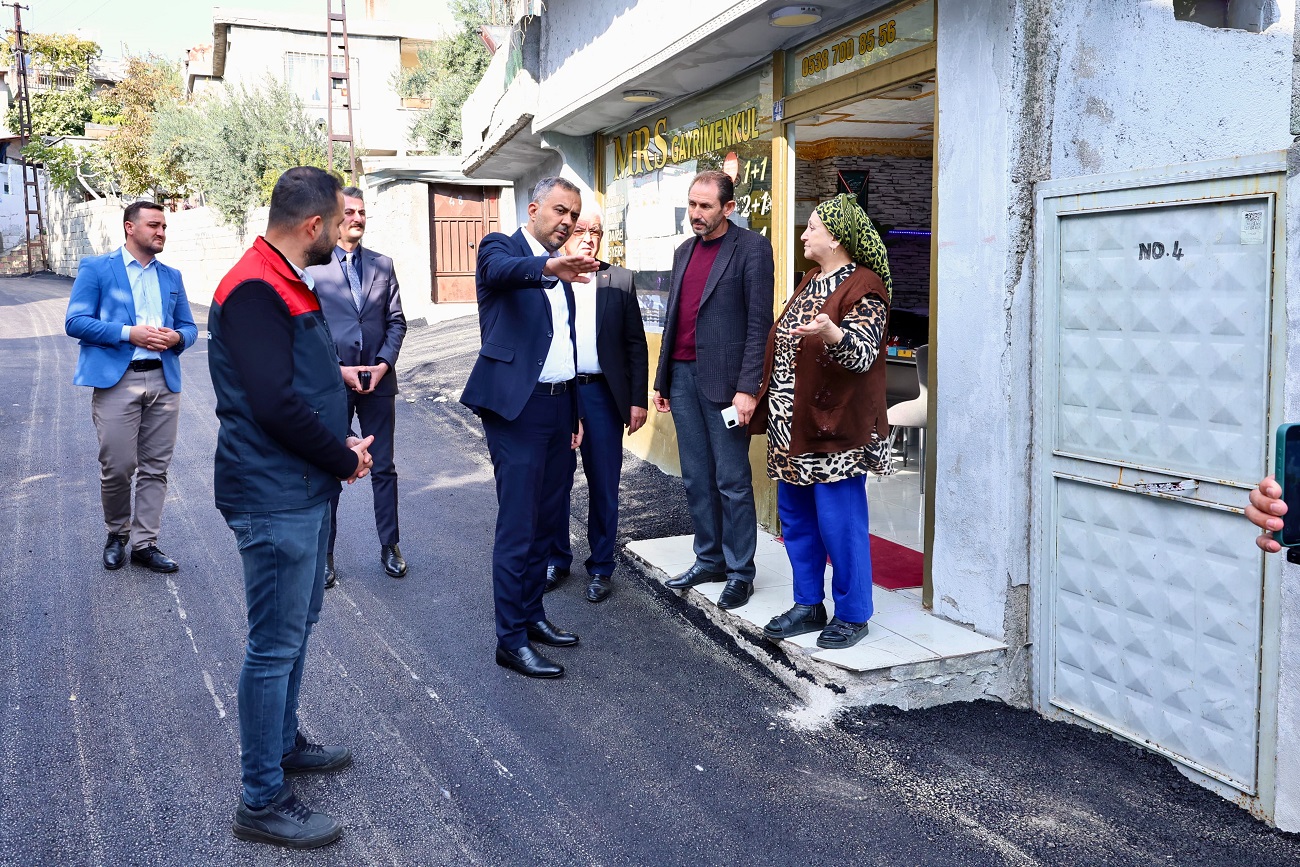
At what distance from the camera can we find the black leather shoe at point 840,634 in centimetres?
436

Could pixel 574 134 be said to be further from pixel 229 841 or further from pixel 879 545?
pixel 229 841

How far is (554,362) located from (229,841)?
2.31m

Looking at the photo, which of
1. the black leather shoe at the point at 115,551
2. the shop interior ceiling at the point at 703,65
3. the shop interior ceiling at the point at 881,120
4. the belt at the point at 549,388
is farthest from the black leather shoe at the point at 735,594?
the black leather shoe at the point at 115,551

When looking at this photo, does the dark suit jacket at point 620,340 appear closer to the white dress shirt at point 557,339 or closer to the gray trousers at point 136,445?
the white dress shirt at point 557,339

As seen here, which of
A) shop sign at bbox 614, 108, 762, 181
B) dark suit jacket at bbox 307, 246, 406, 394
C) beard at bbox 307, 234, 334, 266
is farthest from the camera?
shop sign at bbox 614, 108, 762, 181

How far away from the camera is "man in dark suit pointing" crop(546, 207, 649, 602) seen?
5.39 meters

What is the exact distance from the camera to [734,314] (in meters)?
5.09

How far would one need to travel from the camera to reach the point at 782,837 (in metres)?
3.25

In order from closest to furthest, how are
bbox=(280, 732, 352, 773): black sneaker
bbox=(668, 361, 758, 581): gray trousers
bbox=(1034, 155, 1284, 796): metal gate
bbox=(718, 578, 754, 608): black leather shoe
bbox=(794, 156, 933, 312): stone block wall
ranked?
bbox=(1034, 155, 1284, 796): metal gate
bbox=(280, 732, 352, 773): black sneaker
bbox=(718, 578, 754, 608): black leather shoe
bbox=(668, 361, 758, 581): gray trousers
bbox=(794, 156, 933, 312): stone block wall

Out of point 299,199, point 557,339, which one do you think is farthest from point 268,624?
point 557,339

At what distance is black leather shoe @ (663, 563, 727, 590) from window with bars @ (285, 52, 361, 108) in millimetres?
34105

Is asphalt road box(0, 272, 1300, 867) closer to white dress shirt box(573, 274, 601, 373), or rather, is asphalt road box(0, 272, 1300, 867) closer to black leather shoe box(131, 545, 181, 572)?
black leather shoe box(131, 545, 181, 572)

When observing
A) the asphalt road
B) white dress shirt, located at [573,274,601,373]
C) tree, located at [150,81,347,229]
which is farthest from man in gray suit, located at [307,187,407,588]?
tree, located at [150,81,347,229]

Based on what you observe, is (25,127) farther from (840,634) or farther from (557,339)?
(840,634)
